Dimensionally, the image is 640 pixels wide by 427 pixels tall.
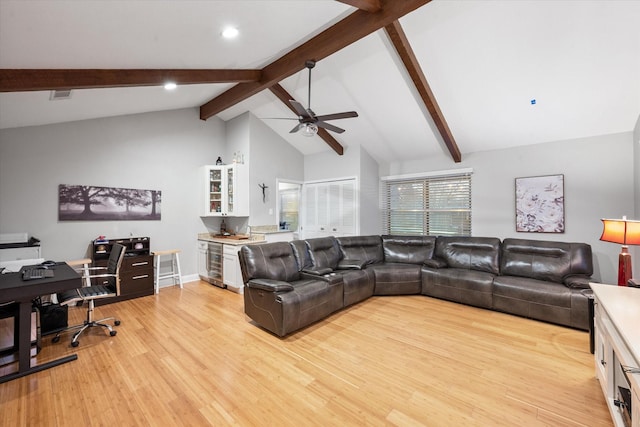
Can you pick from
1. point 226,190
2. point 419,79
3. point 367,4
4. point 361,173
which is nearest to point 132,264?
point 226,190

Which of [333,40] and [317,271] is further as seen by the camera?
[317,271]

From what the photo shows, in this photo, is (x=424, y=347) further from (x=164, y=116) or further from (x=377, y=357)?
(x=164, y=116)

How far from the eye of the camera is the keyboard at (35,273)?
8.15 ft

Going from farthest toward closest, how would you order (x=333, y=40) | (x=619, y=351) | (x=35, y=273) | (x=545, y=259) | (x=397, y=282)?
(x=397, y=282) → (x=545, y=259) → (x=333, y=40) → (x=35, y=273) → (x=619, y=351)

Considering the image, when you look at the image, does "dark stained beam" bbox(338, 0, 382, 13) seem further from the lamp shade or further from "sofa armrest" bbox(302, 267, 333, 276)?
the lamp shade

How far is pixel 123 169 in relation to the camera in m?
4.70

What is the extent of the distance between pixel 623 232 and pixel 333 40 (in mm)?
3754

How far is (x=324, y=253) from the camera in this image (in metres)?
4.45

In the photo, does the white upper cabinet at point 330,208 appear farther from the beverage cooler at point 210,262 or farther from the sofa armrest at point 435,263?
the beverage cooler at point 210,262

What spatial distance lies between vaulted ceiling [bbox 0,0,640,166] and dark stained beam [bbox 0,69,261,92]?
0.4 inches

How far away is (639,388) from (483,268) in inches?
134

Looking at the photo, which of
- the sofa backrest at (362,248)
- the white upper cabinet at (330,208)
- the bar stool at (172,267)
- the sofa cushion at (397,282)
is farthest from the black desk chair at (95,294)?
the white upper cabinet at (330,208)

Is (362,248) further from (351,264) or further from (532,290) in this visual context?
(532,290)

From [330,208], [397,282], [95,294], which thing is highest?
[330,208]
